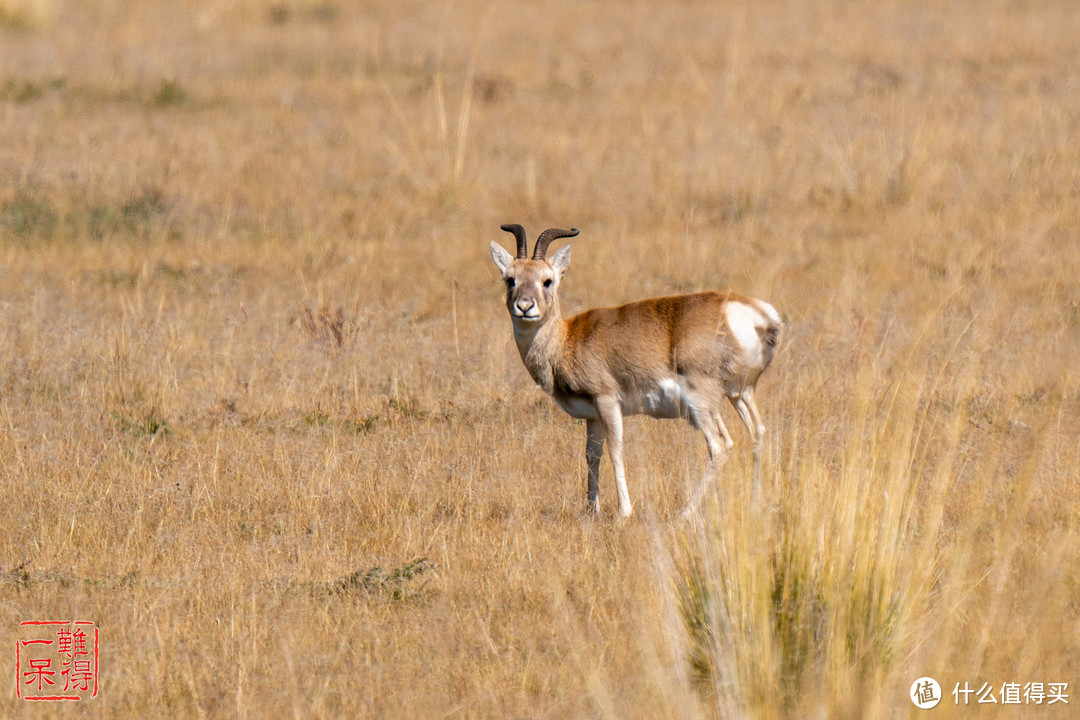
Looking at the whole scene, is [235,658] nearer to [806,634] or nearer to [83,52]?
[806,634]

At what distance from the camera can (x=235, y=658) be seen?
17.4 ft

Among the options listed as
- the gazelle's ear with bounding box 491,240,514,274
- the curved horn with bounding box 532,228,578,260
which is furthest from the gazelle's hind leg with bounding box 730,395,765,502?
the gazelle's ear with bounding box 491,240,514,274

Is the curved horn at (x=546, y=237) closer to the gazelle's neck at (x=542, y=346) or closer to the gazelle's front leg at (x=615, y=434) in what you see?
the gazelle's neck at (x=542, y=346)

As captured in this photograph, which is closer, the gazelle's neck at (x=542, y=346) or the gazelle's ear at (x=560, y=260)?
the gazelle's neck at (x=542, y=346)

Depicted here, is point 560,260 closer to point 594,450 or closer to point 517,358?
point 594,450

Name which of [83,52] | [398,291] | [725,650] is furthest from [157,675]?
[83,52]

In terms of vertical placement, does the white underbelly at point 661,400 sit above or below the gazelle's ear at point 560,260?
below

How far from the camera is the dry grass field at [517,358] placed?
485 centimetres

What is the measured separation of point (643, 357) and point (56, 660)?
356 centimetres

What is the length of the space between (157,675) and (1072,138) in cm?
1268

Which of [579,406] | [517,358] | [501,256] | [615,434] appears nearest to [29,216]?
[517,358]

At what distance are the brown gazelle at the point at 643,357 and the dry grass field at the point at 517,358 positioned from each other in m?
0.34

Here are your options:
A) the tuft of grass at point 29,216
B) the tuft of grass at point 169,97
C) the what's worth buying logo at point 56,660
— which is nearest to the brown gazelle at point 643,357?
the what's worth buying logo at point 56,660

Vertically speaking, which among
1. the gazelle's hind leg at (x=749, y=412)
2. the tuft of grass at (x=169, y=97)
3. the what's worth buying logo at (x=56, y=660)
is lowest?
the what's worth buying logo at (x=56, y=660)
